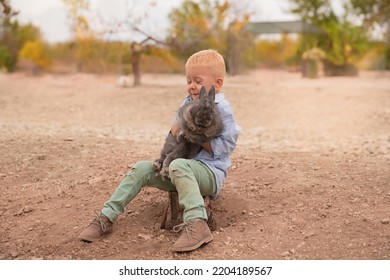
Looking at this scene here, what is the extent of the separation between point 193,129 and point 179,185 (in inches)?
12.9

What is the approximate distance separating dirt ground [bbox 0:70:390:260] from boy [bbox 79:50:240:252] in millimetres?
89

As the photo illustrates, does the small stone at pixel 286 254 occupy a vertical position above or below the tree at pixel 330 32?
below

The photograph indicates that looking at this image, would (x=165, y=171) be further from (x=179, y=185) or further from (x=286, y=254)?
(x=286, y=254)

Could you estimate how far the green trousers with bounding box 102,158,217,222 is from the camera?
120 inches

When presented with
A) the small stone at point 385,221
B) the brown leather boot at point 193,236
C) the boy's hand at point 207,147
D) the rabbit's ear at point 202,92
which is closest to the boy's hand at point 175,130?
the boy's hand at point 207,147

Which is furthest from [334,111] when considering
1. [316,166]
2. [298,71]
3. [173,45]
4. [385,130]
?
[298,71]

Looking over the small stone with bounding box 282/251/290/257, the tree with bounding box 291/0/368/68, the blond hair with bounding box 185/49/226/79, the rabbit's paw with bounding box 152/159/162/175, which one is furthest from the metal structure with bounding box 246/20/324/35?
the small stone with bounding box 282/251/290/257

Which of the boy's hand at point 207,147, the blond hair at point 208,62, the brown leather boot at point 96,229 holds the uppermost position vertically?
the blond hair at point 208,62

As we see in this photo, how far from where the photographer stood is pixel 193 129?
3133 millimetres

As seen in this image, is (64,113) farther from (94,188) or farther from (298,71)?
(298,71)

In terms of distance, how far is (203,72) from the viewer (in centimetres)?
334

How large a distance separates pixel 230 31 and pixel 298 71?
2.98 metres

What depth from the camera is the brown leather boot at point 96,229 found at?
3.17 m

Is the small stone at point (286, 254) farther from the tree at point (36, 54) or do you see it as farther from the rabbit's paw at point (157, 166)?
the tree at point (36, 54)
